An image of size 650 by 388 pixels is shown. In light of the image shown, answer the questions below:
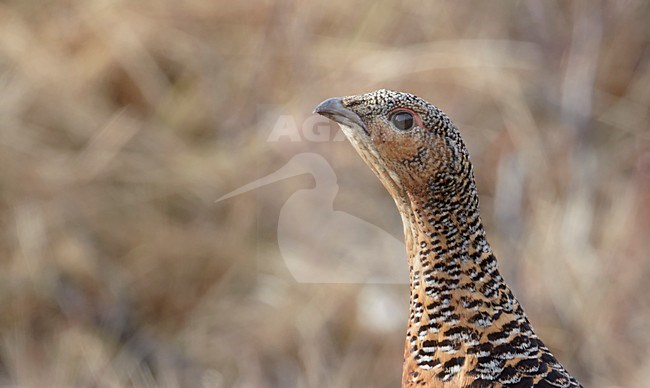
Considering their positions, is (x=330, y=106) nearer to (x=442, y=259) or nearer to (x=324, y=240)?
(x=442, y=259)

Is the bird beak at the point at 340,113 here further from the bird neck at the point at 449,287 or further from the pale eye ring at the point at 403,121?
the bird neck at the point at 449,287

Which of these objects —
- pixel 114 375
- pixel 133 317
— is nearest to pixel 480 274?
pixel 114 375

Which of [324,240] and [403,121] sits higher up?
[324,240]

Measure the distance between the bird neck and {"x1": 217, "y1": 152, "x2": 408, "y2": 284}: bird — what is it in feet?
7.32

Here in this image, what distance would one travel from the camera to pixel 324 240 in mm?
4332

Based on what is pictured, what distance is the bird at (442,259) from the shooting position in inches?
75.0

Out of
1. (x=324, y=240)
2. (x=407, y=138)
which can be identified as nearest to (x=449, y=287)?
(x=407, y=138)

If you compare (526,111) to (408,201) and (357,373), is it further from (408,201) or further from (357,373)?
(408,201)

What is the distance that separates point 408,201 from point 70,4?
2962 mm

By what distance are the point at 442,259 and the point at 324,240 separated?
240cm

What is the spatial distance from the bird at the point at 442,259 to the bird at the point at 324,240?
88.2 inches

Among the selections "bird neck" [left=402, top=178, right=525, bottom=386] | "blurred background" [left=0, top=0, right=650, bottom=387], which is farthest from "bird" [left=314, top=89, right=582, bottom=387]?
"blurred background" [left=0, top=0, right=650, bottom=387]

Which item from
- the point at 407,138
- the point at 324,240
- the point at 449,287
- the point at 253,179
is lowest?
the point at 449,287

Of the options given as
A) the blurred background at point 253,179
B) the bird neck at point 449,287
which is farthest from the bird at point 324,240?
the bird neck at point 449,287
